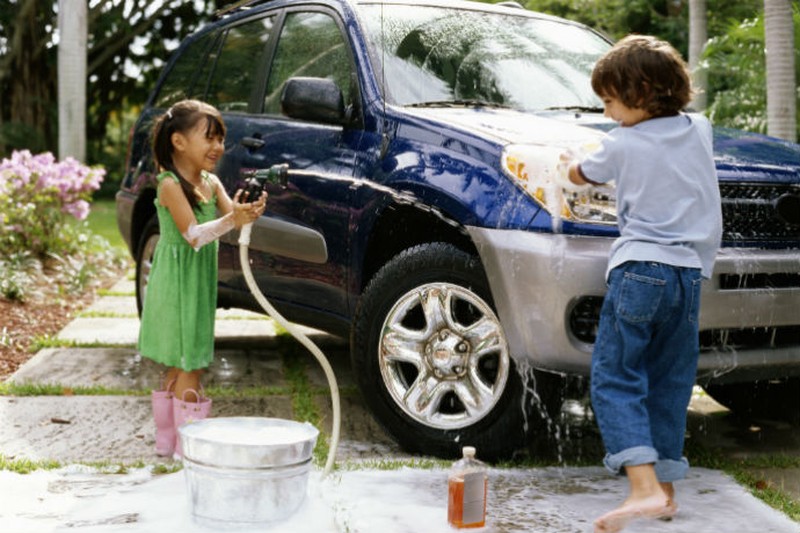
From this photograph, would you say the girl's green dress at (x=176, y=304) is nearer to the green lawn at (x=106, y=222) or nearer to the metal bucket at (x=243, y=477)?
the metal bucket at (x=243, y=477)

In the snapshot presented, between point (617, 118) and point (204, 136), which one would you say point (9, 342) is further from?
point (617, 118)

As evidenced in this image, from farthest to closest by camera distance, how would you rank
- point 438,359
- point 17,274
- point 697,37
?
point 697,37
point 17,274
point 438,359

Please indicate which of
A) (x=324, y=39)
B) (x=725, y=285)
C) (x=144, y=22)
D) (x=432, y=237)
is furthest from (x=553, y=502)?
(x=144, y=22)

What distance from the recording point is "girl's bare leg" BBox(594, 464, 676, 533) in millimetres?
3229

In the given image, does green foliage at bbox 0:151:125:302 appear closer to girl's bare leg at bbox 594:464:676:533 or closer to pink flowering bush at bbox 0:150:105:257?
pink flowering bush at bbox 0:150:105:257

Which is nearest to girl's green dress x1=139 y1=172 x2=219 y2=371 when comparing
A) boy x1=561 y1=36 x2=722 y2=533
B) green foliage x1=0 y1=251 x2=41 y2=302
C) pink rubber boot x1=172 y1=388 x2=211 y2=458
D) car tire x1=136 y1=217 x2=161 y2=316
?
pink rubber boot x1=172 y1=388 x2=211 y2=458

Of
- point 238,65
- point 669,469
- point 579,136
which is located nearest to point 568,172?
point 579,136

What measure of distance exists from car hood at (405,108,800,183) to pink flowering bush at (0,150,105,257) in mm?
4972

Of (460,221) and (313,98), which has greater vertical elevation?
(313,98)

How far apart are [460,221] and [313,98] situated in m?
0.94

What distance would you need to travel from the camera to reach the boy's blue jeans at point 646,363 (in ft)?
11.0

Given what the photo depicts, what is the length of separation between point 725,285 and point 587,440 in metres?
1.08

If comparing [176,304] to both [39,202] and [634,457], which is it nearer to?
[634,457]

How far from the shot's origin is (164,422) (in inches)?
171
